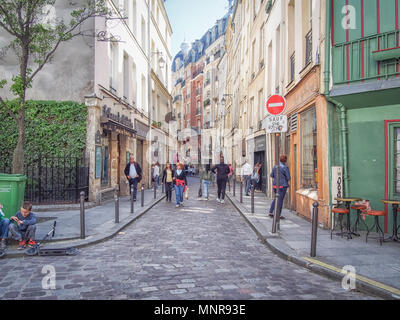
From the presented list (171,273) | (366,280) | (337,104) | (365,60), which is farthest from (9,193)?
(365,60)

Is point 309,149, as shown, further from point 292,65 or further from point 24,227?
point 24,227

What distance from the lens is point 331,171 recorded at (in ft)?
26.8

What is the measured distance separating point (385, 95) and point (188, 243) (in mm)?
5110

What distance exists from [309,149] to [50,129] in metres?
8.59

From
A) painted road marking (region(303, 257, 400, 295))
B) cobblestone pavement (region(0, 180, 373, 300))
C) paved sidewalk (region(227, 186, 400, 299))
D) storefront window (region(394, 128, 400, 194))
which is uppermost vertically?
storefront window (region(394, 128, 400, 194))

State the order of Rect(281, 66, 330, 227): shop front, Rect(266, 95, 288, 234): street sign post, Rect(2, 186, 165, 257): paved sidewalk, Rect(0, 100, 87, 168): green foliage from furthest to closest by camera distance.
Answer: Rect(0, 100, 87, 168): green foliage
Rect(281, 66, 330, 227): shop front
Rect(266, 95, 288, 234): street sign post
Rect(2, 186, 165, 257): paved sidewalk

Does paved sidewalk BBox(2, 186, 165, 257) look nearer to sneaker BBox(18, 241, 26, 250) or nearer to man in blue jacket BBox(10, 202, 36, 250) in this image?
sneaker BBox(18, 241, 26, 250)

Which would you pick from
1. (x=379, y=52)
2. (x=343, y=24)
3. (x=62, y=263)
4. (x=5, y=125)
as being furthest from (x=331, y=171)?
(x=5, y=125)

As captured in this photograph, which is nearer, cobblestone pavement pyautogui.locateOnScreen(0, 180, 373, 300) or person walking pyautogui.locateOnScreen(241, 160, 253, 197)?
cobblestone pavement pyautogui.locateOnScreen(0, 180, 373, 300)

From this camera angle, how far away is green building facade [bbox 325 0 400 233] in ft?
24.1

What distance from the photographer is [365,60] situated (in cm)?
760

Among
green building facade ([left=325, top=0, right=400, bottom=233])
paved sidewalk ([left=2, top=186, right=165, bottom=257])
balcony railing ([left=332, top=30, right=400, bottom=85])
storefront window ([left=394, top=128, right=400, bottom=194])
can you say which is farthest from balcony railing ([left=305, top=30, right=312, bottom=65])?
paved sidewalk ([left=2, top=186, right=165, bottom=257])
